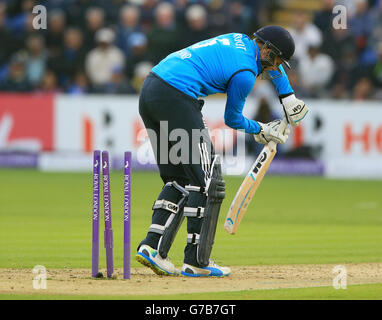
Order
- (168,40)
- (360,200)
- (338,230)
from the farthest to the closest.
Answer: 1. (168,40)
2. (360,200)
3. (338,230)

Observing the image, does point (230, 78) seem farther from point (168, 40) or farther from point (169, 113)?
point (168, 40)

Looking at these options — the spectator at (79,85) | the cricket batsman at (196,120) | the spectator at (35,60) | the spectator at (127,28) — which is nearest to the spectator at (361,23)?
the spectator at (127,28)

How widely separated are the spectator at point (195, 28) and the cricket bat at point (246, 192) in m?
13.0

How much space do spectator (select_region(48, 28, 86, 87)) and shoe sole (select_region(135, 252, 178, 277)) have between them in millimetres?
13689

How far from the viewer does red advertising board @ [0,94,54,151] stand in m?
20.1

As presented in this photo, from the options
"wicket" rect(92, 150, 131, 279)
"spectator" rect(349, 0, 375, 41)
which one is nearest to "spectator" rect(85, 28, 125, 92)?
"spectator" rect(349, 0, 375, 41)

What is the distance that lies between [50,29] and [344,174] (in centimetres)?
771

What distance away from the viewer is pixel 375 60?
72.9ft

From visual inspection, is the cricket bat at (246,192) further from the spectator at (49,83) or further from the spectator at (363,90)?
the spectator at (363,90)

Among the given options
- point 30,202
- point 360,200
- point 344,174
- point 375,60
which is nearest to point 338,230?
point 360,200

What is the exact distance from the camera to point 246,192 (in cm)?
847

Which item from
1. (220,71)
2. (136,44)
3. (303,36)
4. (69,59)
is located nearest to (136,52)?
(136,44)

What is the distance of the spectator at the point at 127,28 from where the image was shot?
846 inches

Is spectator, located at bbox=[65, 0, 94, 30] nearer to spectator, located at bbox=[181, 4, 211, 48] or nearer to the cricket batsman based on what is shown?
spectator, located at bbox=[181, 4, 211, 48]
